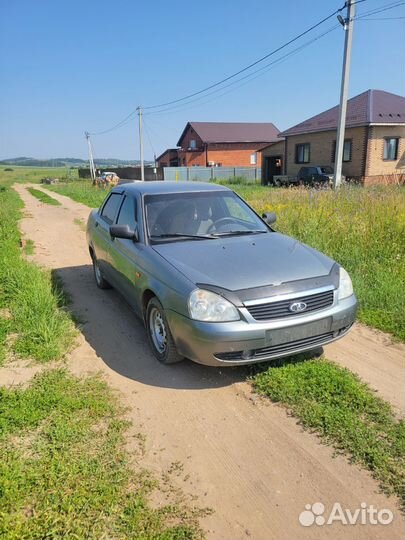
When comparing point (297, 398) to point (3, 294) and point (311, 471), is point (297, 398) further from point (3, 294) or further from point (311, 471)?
point (3, 294)

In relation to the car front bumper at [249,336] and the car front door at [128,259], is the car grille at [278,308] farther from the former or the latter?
the car front door at [128,259]

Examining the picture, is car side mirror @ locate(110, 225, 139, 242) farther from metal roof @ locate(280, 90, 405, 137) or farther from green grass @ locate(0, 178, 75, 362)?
metal roof @ locate(280, 90, 405, 137)

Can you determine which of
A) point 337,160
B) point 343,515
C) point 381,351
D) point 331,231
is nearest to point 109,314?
point 381,351

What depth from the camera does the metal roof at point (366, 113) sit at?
23736 millimetres

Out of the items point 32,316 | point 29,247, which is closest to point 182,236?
point 32,316

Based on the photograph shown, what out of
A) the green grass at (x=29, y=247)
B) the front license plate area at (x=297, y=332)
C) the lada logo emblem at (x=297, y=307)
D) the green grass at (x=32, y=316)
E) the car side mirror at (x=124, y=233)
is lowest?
the green grass at (x=29, y=247)

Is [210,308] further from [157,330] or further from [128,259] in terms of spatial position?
[128,259]

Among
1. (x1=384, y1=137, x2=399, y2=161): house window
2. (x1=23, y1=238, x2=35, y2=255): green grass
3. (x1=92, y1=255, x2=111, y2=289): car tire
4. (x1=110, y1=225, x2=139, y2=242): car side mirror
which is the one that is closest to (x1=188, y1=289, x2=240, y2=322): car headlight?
(x1=110, y1=225, x2=139, y2=242): car side mirror

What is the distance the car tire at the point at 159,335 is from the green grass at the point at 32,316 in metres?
0.96

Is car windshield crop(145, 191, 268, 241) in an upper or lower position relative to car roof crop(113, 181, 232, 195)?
lower

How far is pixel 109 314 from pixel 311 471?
128 inches

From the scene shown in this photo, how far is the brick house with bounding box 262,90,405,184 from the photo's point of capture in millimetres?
23750

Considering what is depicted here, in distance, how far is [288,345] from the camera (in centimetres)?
320

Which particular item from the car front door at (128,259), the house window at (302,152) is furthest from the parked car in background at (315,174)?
the car front door at (128,259)
